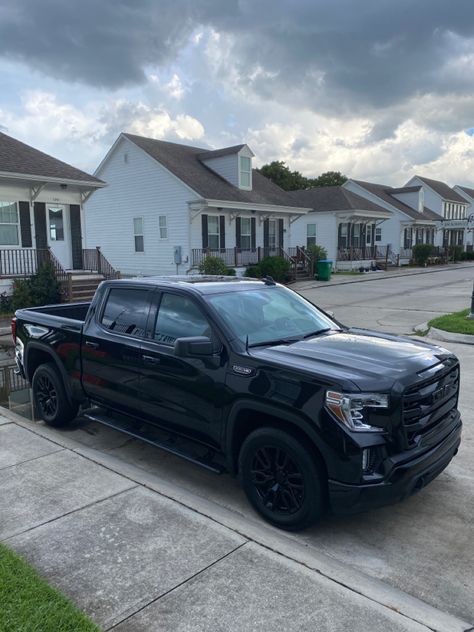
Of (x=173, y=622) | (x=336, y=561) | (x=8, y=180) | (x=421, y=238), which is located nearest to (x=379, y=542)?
(x=336, y=561)

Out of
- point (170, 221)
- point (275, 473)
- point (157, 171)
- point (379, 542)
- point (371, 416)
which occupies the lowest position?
point (379, 542)

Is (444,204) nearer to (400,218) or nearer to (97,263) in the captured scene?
(400,218)

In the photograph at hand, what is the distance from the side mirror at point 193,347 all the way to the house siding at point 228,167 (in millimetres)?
23054

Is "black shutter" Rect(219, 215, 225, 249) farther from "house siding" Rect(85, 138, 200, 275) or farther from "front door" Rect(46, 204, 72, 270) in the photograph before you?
"front door" Rect(46, 204, 72, 270)

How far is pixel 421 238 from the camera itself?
46281 millimetres

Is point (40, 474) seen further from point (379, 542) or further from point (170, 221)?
point (170, 221)

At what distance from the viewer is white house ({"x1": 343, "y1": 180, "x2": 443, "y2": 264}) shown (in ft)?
137

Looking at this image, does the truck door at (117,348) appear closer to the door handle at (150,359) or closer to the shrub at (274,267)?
the door handle at (150,359)

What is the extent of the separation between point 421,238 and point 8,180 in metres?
38.7

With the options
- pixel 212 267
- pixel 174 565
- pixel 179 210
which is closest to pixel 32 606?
pixel 174 565

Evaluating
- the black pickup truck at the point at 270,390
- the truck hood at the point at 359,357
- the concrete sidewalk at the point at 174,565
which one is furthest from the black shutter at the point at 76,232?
the truck hood at the point at 359,357

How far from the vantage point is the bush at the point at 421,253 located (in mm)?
40156

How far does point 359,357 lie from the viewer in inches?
143

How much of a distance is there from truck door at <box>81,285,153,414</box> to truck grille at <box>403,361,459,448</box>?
2302mm
